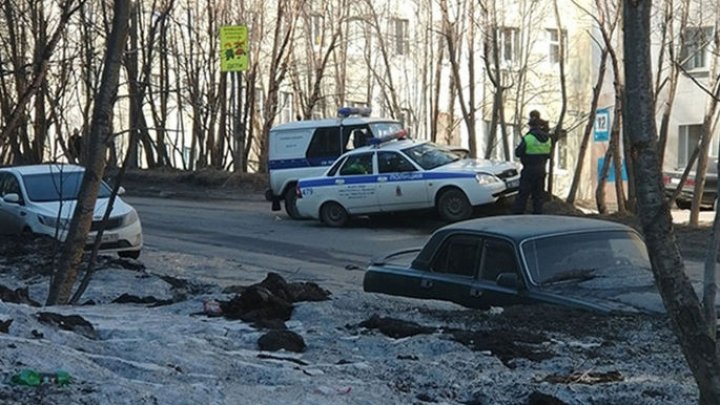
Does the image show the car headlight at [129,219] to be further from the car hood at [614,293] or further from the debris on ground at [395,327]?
the debris on ground at [395,327]

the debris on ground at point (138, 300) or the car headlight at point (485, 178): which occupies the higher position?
the car headlight at point (485, 178)

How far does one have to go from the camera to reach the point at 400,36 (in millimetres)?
37281

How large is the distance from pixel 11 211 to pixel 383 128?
869cm

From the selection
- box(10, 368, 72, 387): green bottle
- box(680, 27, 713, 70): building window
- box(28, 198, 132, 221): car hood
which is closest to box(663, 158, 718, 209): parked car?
box(680, 27, 713, 70): building window

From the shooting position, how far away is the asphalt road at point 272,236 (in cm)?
1850

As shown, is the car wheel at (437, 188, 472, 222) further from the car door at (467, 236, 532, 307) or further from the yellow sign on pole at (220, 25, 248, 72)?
the car door at (467, 236, 532, 307)

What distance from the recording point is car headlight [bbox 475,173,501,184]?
20.9 metres

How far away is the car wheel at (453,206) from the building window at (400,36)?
16694 millimetres

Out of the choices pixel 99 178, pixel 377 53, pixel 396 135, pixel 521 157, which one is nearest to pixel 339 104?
pixel 377 53

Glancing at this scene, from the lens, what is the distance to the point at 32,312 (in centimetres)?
780

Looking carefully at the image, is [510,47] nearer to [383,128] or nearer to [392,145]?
[383,128]

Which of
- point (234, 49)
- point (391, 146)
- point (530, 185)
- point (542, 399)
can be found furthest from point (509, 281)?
point (234, 49)

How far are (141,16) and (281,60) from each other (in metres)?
4.27

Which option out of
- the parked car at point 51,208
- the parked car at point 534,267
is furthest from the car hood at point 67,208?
the parked car at point 534,267
